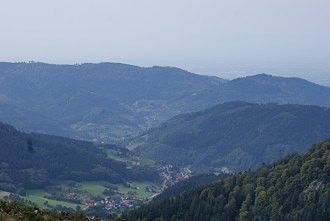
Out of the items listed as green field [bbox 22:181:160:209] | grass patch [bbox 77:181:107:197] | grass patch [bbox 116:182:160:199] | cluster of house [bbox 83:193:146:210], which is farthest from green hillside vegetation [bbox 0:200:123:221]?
grass patch [bbox 116:182:160:199]

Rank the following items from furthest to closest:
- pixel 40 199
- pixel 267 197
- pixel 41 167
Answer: pixel 41 167 → pixel 40 199 → pixel 267 197

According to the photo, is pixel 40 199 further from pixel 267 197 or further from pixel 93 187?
pixel 267 197

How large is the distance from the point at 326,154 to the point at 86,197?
91.0 meters

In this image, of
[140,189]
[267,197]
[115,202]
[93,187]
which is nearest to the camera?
[267,197]

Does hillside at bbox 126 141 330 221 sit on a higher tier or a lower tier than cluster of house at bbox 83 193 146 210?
higher

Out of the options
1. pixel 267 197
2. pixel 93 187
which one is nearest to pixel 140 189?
pixel 93 187

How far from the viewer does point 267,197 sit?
75.2 meters

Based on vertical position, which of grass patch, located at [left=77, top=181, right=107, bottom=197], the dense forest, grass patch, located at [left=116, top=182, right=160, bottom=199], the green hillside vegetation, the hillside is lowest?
grass patch, located at [left=116, top=182, right=160, bottom=199]

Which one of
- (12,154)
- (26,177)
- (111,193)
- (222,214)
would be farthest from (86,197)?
(222,214)

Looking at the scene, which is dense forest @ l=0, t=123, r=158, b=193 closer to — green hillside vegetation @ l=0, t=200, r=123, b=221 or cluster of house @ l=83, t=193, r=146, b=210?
cluster of house @ l=83, t=193, r=146, b=210

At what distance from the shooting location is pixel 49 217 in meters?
21.9

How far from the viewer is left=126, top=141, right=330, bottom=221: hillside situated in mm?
68062

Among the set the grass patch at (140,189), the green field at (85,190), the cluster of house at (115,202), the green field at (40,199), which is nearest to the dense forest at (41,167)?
the green field at (85,190)

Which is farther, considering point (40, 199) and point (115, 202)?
point (115, 202)
